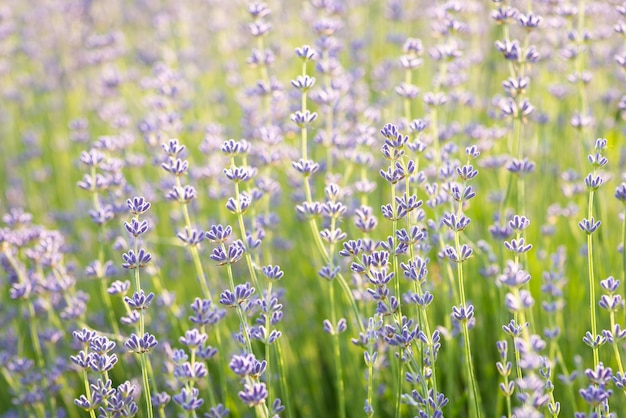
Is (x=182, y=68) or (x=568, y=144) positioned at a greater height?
(x=182, y=68)

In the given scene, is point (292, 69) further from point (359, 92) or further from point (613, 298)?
point (613, 298)

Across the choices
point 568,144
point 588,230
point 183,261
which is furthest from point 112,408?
point 568,144

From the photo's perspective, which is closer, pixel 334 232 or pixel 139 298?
pixel 139 298

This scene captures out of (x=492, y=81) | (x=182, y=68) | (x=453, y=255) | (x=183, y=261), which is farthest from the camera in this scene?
(x=182, y=68)

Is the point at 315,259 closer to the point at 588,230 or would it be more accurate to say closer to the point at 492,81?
the point at 588,230

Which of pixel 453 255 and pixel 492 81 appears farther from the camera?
pixel 492 81

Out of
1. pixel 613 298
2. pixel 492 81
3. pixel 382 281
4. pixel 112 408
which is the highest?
pixel 492 81

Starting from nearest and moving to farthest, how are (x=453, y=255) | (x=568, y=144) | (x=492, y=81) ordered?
(x=453, y=255) → (x=568, y=144) → (x=492, y=81)

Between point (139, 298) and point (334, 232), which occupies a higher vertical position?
point (334, 232)
